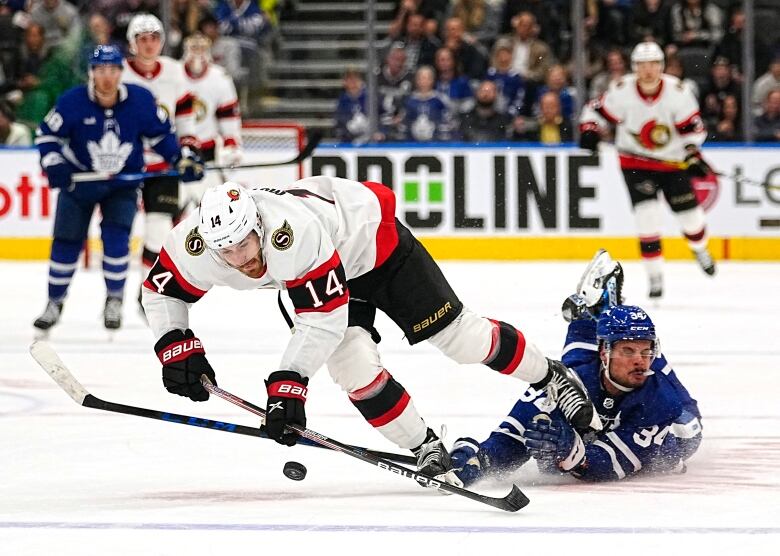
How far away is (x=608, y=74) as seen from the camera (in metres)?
10.3

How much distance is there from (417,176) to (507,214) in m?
0.61

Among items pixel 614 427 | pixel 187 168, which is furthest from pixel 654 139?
pixel 614 427

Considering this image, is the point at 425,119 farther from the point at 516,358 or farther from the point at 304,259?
the point at 304,259

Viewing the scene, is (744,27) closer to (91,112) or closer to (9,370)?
(91,112)

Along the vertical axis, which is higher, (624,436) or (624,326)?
(624,326)

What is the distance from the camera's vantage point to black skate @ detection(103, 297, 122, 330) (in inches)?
271

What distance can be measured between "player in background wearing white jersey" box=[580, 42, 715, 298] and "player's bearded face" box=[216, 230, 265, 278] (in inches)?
207

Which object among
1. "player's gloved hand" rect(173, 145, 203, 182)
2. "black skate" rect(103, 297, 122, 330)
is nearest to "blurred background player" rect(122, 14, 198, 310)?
"player's gloved hand" rect(173, 145, 203, 182)

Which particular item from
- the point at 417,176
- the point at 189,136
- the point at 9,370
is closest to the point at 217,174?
the point at 417,176

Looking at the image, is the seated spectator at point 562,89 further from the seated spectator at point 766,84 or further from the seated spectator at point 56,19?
the seated spectator at point 56,19

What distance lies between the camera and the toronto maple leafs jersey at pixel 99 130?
6.77m

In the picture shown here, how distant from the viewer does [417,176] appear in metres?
10.2

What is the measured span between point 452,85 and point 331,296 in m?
7.07

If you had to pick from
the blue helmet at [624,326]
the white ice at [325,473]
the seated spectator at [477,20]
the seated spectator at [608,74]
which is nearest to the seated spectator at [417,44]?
the seated spectator at [477,20]
